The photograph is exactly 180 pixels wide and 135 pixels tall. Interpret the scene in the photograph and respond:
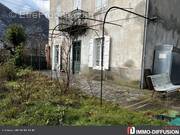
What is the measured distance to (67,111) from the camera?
15.6 feet

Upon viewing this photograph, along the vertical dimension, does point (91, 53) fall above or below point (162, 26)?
below

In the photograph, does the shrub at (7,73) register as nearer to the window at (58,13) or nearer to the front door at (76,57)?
the front door at (76,57)

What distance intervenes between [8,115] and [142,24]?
20.5 feet

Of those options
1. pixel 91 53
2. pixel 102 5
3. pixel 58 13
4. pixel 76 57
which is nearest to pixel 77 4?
pixel 102 5

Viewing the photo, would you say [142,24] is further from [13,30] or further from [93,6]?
[13,30]

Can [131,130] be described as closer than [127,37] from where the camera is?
Yes

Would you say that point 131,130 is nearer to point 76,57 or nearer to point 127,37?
point 127,37

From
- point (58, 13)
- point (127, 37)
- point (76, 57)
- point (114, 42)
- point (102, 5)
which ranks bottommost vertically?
point (76, 57)

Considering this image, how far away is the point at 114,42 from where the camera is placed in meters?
10.5

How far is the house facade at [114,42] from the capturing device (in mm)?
9230

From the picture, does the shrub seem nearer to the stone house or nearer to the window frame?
the stone house

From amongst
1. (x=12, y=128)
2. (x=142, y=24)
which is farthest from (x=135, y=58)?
(x=12, y=128)

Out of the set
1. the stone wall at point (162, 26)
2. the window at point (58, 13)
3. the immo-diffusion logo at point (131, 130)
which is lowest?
the immo-diffusion logo at point (131, 130)

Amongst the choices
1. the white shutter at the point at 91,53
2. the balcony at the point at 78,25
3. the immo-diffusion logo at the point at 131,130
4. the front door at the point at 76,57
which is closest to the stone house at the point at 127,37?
the white shutter at the point at 91,53
